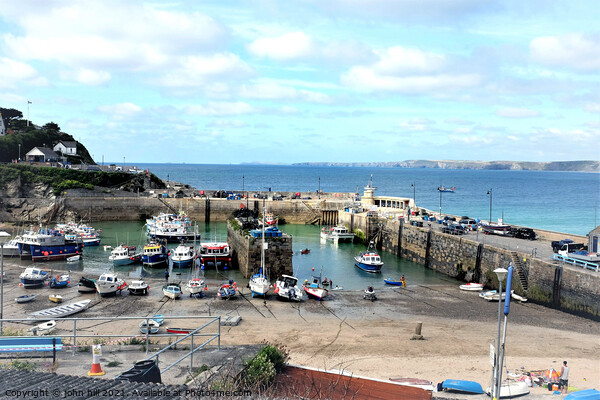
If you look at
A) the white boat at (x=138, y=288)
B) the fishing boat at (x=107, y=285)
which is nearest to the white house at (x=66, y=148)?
the fishing boat at (x=107, y=285)

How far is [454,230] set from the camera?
43.2 metres

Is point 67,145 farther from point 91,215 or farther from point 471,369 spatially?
point 471,369

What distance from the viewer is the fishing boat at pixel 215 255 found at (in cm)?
3931

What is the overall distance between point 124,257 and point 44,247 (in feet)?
22.5

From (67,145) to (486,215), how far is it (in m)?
80.3

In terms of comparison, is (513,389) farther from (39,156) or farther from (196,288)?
(39,156)

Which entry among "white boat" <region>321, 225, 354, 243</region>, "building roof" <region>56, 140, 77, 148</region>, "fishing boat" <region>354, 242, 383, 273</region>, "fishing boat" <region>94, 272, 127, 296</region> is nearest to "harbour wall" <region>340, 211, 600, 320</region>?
"white boat" <region>321, 225, 354, 243</region>

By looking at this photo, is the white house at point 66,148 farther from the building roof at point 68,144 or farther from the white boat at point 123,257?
the white boat at point 123,257

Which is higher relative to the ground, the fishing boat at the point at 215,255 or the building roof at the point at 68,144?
the building roof at the point at 68,144

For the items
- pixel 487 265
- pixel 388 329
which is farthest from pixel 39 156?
pixel 388 329

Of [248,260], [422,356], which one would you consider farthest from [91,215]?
[422,356]

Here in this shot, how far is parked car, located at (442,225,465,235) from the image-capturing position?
4312 cm

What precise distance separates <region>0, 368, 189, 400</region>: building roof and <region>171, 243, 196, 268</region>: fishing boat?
97.7 feet

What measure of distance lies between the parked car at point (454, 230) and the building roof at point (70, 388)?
119 ft
